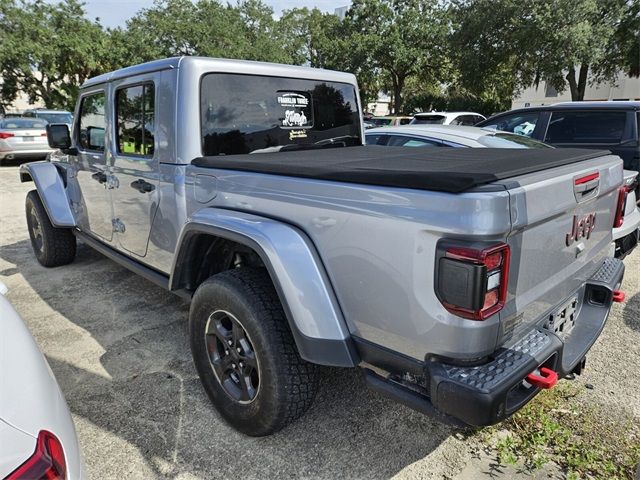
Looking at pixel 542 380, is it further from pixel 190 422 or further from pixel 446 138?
pixel 446 138

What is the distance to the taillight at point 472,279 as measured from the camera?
152 centimetres

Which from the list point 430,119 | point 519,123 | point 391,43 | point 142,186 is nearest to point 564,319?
point 142,186

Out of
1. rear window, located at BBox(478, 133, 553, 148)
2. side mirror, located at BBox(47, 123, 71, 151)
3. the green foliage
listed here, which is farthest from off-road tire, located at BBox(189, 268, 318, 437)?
the green foliage

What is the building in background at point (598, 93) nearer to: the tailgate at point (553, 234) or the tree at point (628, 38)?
the tree at point (628, 38)

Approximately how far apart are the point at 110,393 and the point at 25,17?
106 feet

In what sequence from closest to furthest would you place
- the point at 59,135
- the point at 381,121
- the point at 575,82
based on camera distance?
the point at 59,135 → the point at 381,121 → the point at 575,82

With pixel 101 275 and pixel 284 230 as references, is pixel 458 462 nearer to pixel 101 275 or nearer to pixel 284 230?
pixel 284 230

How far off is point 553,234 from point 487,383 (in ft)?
2.41

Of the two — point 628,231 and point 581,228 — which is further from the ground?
point 581,228

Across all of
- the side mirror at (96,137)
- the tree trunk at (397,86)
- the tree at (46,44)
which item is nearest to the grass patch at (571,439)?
the side mirror at (96,137)

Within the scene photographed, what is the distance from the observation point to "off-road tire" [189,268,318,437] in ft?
7.00

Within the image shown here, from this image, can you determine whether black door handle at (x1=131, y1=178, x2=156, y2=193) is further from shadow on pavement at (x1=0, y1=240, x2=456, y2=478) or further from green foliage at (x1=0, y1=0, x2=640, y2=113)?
green foliage at (x1=0, y1=0, x2=640, y2=113)

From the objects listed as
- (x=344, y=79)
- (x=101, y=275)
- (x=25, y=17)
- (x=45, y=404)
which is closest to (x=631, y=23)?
(x=344, y=79)

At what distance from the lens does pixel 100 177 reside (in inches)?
147
